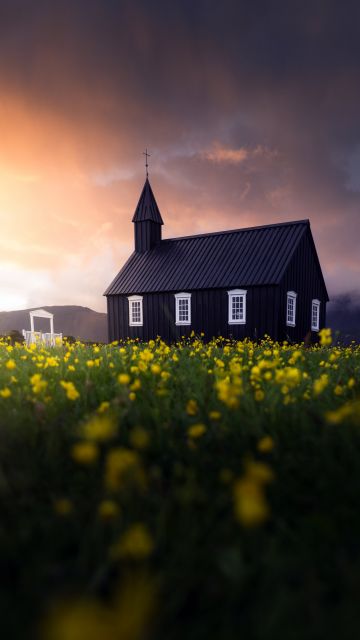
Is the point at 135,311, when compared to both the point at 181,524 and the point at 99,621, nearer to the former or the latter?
the point at 181,524

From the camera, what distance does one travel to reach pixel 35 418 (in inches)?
118

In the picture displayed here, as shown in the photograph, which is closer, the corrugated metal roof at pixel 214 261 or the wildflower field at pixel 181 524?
the wildflower field at pixel 181 524

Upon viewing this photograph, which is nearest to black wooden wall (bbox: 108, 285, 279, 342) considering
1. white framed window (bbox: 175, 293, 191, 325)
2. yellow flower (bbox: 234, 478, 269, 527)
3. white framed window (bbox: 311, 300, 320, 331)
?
white framed window (bbox: 175, 293, 191, 325)

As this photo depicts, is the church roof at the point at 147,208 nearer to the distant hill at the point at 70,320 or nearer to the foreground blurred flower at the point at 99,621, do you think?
the foreground blurred flower at the point at 99,621

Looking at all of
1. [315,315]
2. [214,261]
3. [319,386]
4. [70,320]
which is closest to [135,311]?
[214,261]

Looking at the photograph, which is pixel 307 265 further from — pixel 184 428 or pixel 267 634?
pixel 267 634

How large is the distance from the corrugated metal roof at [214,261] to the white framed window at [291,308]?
1918 millimetres

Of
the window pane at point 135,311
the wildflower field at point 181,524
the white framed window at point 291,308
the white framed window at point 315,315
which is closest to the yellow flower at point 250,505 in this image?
the wildflower field at point 181,524

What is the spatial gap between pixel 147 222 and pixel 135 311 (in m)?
6.55

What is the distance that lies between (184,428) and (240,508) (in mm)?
1682

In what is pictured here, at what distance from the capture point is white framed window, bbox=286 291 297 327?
797 inches

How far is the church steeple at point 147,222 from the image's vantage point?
84.4ft

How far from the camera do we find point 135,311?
76.3ft

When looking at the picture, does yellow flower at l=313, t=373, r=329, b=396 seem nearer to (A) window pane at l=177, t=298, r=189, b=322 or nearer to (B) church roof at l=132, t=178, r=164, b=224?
(A) window pane at l=177, t=298, r=189, b=322
